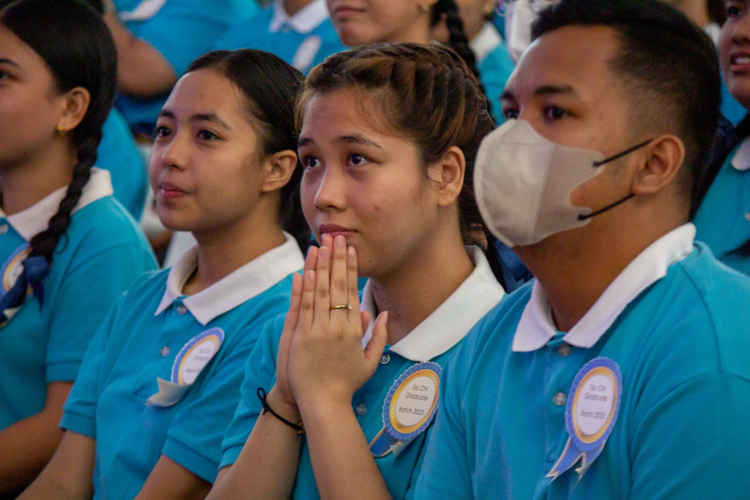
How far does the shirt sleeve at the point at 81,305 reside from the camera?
107 inches

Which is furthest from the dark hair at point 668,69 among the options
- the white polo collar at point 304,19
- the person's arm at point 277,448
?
the white polo collar at point 304,19

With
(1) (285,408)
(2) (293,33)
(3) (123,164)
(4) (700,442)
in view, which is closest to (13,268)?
(3) (123,164)

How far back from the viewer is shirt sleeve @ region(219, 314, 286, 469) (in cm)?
202

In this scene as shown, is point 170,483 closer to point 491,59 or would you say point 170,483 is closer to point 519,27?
point 519,27

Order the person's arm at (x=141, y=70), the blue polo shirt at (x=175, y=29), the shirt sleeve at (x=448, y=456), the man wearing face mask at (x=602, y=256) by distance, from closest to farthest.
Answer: the man wearing face mask at (x=602, y=256) → the shirt sleeve at (x=448, y=456) → the person's arm at (x=141, y=70) → the blue polo shirt at (x=175, y=29)

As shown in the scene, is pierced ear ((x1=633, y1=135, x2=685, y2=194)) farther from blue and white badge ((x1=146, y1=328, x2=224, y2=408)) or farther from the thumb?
blue and white badge ((x1=146, y1=328, x2=224, y2=408))

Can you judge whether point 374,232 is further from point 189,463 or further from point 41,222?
point 41,222

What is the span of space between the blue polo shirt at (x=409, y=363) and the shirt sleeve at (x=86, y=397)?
66 cm

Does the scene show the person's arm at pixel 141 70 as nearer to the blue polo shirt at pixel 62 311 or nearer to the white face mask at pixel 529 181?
the blue polo shirt at pixel 62 311

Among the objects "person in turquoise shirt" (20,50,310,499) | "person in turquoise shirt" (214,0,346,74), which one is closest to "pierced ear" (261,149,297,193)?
"person in turquoise shirt" (20,50,310,499)

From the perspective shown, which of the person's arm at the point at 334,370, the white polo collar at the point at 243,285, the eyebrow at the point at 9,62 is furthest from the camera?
the eyebrow at the point at 9,62

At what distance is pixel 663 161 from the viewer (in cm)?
144

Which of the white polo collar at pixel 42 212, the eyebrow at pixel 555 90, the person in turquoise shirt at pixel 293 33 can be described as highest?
the person in turquoise shirt at pixel 293 33

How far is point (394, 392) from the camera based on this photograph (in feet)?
6.04
